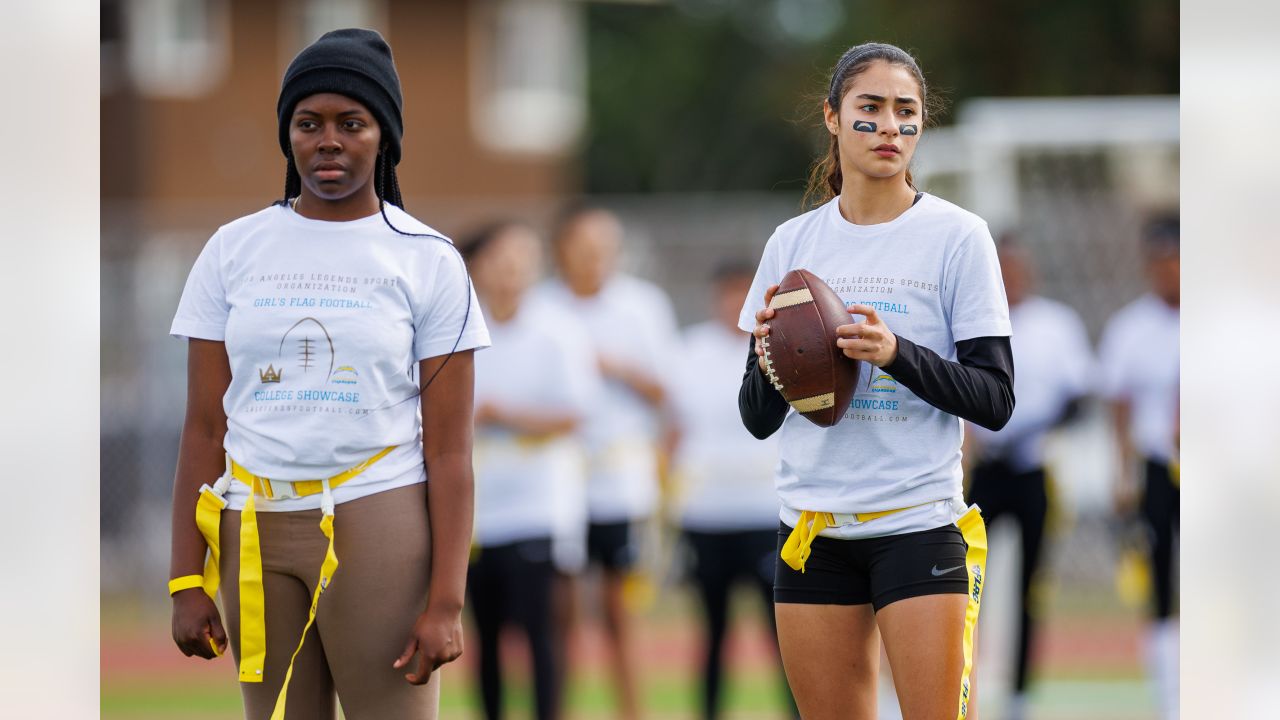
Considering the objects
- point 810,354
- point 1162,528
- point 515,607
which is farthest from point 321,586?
point 1162,528

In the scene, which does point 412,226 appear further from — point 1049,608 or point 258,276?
point 1049,608

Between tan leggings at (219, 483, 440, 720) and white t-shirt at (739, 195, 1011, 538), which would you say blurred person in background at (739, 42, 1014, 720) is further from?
tan leggings at (219, 483, 440, 720)

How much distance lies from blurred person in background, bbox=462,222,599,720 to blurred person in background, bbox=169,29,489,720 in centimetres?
296

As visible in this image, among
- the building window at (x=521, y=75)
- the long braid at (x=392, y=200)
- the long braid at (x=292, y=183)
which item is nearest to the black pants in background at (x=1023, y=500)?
the long braid at (x=392, y=200)

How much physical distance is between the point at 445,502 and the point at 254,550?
0.44 m

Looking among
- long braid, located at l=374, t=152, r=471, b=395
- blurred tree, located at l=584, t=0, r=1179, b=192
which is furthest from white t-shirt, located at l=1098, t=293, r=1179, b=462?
blurred tree, located at l=584, t=0, r=1179, b=192

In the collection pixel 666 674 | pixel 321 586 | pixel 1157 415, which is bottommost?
pixel 666 674

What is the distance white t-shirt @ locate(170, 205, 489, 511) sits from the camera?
3586 mm

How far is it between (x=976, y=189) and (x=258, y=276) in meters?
8.35

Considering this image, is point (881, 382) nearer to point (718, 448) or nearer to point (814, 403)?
point (814, 403)

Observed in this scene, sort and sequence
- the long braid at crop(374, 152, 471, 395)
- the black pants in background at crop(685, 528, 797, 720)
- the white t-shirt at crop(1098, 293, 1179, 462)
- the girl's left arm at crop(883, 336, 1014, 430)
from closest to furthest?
1. the girl's left arm at crop(883, 336, 1014, 430)
2. the long braid at crop(374, 152, 471, 395)
3. the black pants in background at crop(685, 528, 797, 720)
4. the white t-shirt at crop(1098, 293, 1179, 462)

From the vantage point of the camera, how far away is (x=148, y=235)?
1351cm

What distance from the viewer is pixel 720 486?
7.77 meters
